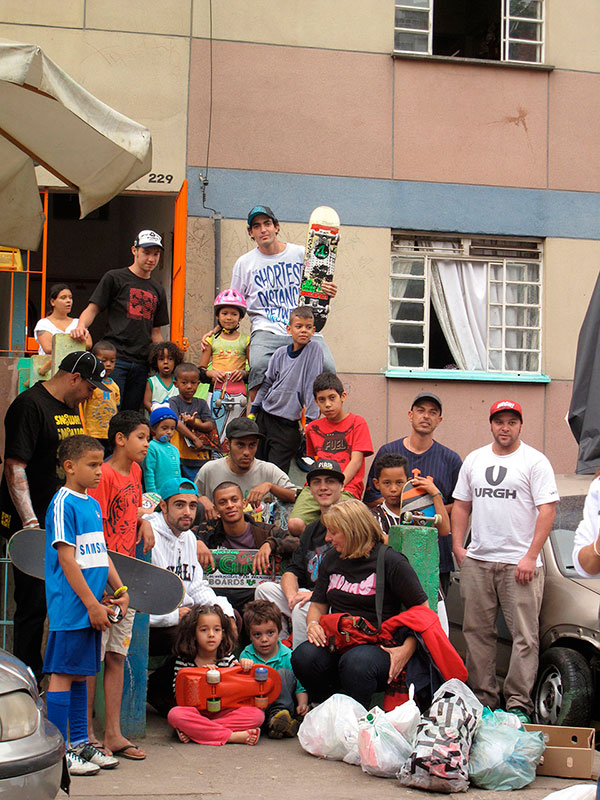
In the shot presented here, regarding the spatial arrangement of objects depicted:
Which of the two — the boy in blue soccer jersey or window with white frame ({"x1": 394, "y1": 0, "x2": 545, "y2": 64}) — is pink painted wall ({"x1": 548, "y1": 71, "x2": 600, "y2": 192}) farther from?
the boy in blue soccer jersey

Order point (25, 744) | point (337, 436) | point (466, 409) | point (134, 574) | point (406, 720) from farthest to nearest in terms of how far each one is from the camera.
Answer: point (466, 409), point (337, 436), point (134, 574), point (406, 720), point (25, 744)

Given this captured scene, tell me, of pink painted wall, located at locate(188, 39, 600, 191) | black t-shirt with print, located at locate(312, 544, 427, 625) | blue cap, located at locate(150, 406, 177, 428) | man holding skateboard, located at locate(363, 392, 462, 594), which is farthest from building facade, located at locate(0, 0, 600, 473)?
black t-shirt with print, located at locate(312, 544, 427, 625)

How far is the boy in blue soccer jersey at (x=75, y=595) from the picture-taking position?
17.7 ft

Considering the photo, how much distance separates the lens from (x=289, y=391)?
8.89 m

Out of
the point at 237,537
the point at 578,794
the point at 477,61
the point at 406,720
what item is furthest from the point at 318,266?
the point at 578,794

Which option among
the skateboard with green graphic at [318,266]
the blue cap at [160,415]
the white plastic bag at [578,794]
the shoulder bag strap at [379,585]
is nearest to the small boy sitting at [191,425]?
the blue cap at [160,415]

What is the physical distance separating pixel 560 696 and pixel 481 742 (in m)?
1.10

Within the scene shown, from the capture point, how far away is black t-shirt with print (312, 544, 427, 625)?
21.0 ft

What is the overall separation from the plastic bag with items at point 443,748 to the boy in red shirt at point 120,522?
152cm

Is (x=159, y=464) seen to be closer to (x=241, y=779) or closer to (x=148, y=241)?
(x=148, y=241)

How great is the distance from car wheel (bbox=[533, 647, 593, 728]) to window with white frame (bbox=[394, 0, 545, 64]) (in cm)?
772

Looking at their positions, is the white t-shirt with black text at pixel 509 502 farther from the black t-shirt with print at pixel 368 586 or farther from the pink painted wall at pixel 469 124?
the pink painted wall at pixel 469 124

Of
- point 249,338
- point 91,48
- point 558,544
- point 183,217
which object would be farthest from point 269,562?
point 91,48

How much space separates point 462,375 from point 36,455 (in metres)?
6.25
